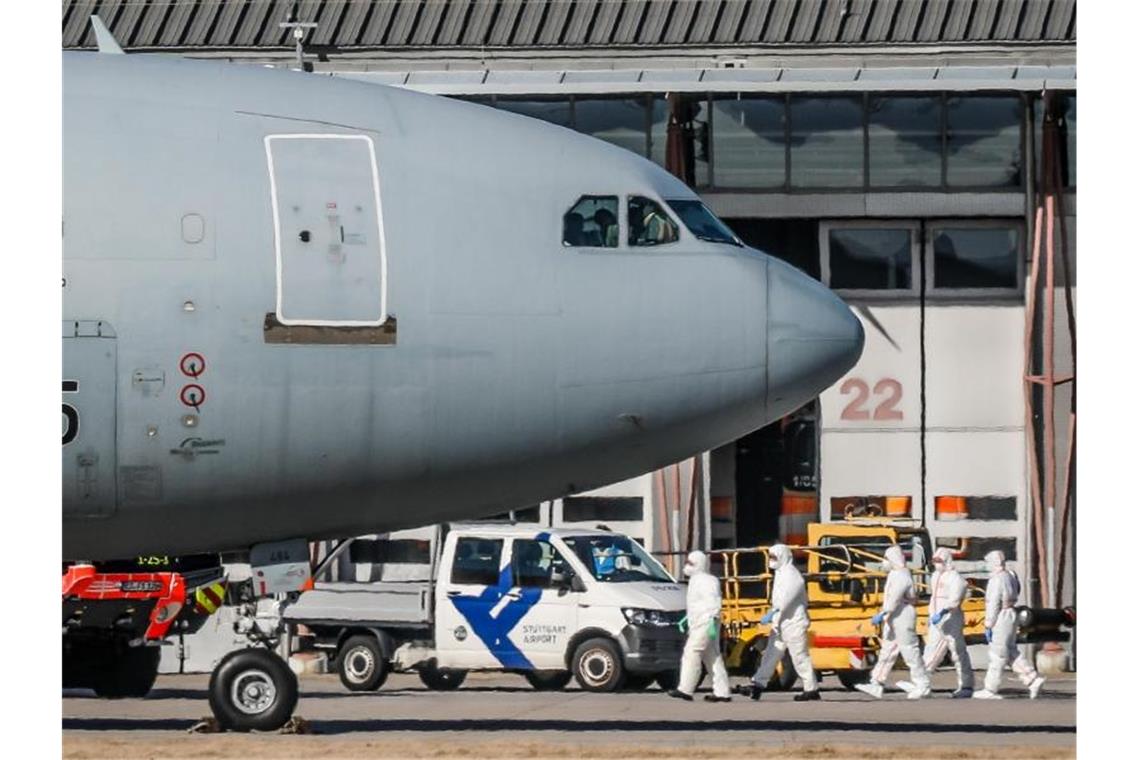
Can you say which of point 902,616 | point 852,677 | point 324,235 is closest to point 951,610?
point 902,616

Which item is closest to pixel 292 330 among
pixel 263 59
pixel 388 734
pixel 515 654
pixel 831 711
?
pixel 388 734

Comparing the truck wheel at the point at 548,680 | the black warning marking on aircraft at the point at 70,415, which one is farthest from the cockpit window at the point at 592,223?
the truck wheel at the point at 548,680

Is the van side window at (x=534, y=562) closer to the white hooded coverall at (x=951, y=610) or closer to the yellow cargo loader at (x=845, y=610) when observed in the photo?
the yellow cargo loader at (x=845, y=610)

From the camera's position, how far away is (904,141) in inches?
1357

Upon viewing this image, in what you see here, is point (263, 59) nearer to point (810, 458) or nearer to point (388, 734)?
point (810, 458)

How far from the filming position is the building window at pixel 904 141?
34.3 m

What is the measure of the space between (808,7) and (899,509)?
25.3 feet

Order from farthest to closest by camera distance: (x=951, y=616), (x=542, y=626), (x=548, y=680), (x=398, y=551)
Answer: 1. (x=398, y=551)
2. (x=548, y=680)
3. (x=542, y=626)
4. (x=951, y=616)

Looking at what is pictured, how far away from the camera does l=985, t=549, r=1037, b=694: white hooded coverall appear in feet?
82.3

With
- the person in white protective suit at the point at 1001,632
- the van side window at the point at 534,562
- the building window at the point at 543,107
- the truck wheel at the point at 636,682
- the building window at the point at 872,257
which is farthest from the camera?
the building window at the point at 872,257

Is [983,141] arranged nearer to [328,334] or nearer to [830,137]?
[830,137]

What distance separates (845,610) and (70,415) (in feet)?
47.5

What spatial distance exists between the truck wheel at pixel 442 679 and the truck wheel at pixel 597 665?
193 centimetres

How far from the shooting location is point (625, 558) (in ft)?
86.3
